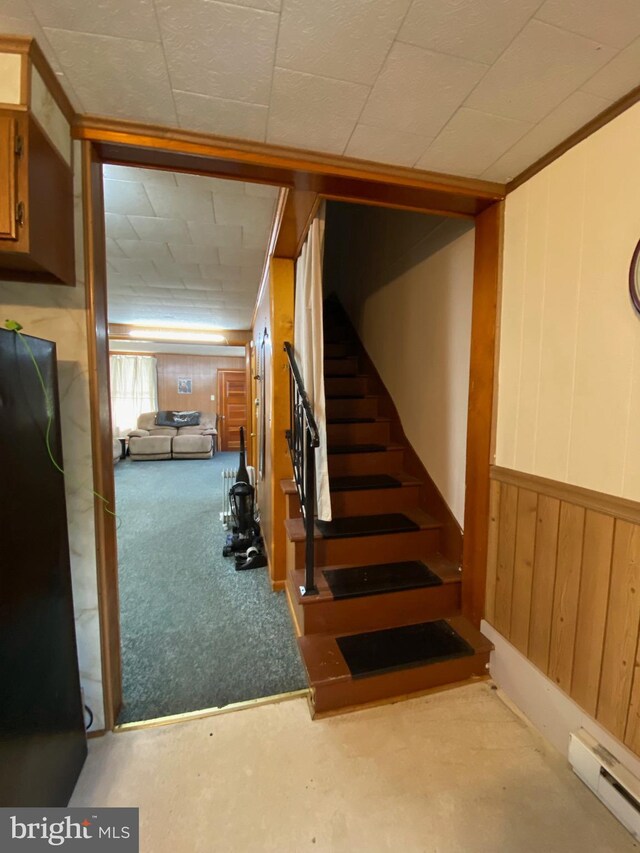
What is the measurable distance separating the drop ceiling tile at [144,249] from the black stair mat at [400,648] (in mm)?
2639

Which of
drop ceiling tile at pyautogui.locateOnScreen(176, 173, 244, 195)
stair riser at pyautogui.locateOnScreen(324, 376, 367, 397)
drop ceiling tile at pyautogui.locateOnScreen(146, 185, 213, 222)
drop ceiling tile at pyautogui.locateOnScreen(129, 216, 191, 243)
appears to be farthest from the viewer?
stair riser at pyautogui.locateOnScreen(324, 376, 367, 397)

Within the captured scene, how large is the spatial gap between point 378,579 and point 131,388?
803cm

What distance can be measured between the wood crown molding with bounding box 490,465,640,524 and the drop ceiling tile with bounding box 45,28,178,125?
6.03 ft

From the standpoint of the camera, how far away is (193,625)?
6.91 feet

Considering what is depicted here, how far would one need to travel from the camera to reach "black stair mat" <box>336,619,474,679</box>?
5.01 feet

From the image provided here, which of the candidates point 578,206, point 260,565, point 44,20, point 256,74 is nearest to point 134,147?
point 44,20

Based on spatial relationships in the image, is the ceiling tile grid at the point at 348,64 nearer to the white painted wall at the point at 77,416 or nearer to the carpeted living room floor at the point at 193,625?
the white painted wall at the point at 77,416

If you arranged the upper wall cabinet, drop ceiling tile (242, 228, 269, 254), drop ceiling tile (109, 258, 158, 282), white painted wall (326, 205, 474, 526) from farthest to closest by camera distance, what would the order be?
drop ceiling tile (109, 258, 158, 282)
drop ceiling tile (242, 228, 269, 254)
white painted wall (326, 205, 474, 526)
the upper wall cabinet

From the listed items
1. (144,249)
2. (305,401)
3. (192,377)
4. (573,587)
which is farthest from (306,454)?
(192,377)

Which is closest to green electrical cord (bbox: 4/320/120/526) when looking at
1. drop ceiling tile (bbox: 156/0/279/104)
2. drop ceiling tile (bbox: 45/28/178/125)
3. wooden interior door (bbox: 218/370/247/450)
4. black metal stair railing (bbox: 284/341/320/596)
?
drop ceiling tile (bbox: 45/28/178/125)

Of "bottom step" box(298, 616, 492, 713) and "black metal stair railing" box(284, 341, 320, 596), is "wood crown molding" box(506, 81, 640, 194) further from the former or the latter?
"bottom step" box(298, 616, 492, 713)

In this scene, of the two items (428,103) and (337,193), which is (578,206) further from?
(337,193)

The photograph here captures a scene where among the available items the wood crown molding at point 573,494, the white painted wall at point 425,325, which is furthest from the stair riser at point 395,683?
the wood crown molding at point 573,494

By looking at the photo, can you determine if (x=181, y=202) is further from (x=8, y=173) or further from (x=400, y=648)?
(x=400, y=648)
